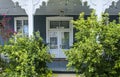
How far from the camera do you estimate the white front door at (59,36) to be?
21547 millimetres

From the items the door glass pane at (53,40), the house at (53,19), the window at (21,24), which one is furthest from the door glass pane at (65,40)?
the window at (21,24)

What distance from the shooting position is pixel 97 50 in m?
11.0

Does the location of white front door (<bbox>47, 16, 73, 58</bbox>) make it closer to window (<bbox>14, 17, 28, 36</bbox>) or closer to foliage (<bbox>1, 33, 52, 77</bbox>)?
window (<bbox>14, 17, 28, 36</bbox>)

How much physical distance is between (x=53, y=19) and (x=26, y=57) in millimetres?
9740

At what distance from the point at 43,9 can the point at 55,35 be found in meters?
2.39

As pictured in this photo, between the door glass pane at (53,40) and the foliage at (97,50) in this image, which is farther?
the door glass pane at (53,40)

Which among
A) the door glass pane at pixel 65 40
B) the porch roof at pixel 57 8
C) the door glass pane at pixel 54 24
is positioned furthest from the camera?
the door glass pane at pixel 65 40

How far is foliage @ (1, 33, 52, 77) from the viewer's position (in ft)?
38.6

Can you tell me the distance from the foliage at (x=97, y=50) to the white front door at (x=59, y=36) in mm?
9947

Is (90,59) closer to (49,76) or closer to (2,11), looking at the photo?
(49,76)

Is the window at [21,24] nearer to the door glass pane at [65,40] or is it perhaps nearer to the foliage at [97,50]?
the door glass pane at [65,40]

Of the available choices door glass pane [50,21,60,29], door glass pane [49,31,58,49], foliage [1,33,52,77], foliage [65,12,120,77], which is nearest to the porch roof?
door glass pane [50,21,60,29]

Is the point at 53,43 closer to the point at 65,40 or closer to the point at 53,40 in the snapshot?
the point at 53,40

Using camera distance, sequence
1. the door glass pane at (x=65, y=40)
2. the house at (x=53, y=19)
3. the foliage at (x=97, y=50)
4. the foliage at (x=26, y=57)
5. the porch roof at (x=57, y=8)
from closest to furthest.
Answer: the foliage at (x=97, y=50) < the foliage at (x=26, y=57) < the porch roof at (x=57, y=8) < the house at (x=53, y=19) < the door glass pane at (x=65, y=40)
